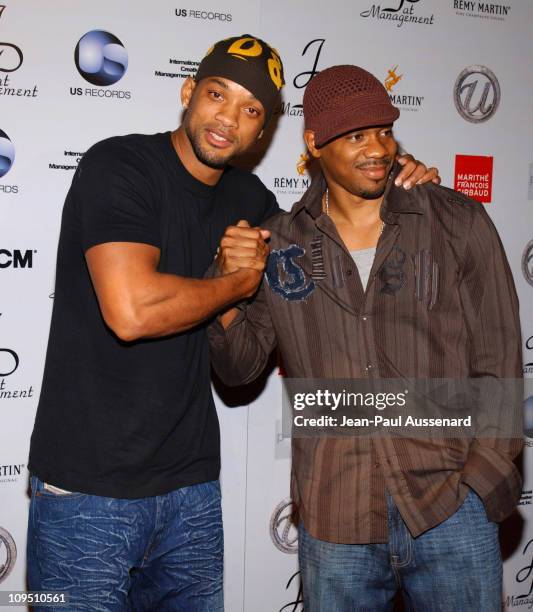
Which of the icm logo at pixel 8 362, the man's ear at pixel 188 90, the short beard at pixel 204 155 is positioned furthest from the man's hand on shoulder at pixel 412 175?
the icm logo at pixel 8 362

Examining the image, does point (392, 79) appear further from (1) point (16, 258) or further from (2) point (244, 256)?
(1) point (16, 258)

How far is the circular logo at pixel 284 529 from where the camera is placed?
299 centimetres

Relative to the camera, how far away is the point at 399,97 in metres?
2.99

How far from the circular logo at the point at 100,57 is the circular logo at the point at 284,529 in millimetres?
1819

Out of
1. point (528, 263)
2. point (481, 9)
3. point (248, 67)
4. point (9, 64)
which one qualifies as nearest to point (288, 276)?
point (248, 67)

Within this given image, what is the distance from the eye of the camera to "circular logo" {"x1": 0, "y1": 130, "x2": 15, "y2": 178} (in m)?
2.53

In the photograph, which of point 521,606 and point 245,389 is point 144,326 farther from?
point 521,606

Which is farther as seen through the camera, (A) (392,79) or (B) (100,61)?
(A) (392,79)

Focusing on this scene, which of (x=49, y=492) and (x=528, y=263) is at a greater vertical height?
(x=528, y=263)

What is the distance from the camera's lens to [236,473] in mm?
2910

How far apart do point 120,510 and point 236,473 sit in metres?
1.14

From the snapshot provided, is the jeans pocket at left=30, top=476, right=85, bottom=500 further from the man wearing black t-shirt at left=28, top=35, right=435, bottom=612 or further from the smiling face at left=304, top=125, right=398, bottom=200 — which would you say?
the smiling face at left=304, top=125, right=398, bottom=200

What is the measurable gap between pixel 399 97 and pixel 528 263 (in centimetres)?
95

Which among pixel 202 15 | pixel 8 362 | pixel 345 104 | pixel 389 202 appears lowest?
pixel 8 362
